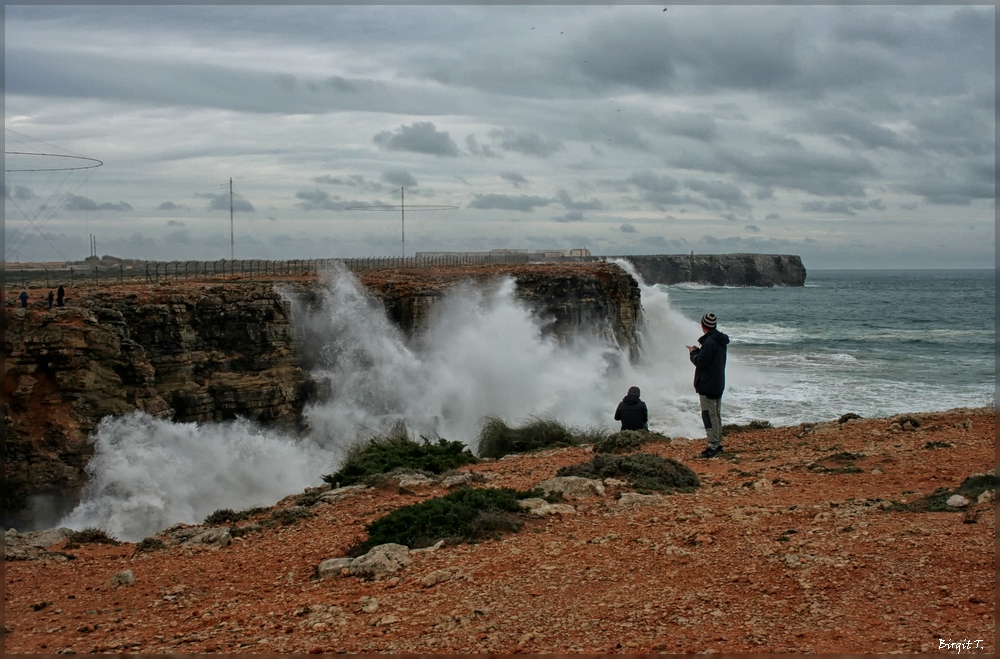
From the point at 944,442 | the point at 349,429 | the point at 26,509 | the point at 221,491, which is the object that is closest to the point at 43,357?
the point at 26,509

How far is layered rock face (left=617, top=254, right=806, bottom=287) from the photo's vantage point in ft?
481

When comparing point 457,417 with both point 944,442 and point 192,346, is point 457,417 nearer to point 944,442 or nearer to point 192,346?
point 192,346

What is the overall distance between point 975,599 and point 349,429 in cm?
1932

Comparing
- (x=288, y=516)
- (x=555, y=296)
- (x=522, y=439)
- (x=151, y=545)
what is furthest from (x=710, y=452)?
(x=555, y=296)

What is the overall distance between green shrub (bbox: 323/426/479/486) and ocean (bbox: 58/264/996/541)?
566cm

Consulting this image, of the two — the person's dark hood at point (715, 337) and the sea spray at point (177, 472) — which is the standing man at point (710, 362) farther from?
the sea spray at point (177, 472)

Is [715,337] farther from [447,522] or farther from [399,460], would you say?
[399,460]

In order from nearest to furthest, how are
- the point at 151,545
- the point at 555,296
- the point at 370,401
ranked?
1. the point at 151,545
2. the point at 370,401
3. the point at 555,296

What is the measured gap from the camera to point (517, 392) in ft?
90.4

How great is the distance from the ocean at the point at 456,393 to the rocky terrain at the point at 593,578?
6.69m

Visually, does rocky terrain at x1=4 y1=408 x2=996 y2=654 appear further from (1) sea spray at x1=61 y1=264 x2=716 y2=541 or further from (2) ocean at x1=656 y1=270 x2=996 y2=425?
(1) sea spray at x1=61 y1=264 x2=716 y2=541

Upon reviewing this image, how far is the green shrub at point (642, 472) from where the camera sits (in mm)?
9352

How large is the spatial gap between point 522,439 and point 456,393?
1201 cm

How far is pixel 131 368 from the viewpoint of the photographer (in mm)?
17734
